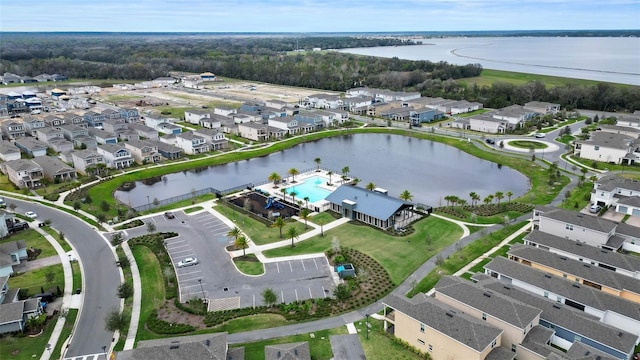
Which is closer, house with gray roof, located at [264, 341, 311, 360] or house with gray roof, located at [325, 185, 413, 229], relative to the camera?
house with gray roof, located at [264, 341, 311, 360]

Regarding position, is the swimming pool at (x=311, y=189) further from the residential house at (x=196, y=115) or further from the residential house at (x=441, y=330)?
the residential house at (x=196, y=115)

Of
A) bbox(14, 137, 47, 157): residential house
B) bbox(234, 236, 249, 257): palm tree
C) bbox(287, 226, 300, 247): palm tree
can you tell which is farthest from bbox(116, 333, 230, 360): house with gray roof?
bbox(14, 137, 47, 157): residential house

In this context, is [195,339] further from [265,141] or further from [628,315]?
[265,141]

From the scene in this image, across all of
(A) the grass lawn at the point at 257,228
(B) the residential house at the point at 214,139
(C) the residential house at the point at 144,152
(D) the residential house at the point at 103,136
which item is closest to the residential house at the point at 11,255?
(A) the grass lawn at the point at 257,228

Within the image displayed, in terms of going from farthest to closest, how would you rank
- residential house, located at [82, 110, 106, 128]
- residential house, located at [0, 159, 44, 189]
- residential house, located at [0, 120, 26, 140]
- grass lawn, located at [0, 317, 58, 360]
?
1. residential house, located at [82, 110, 106, 128]
2. residential house, located at [0, 120, 26, 140]
3. residential house, located at [0, 159, 44, 189]
4. grass lawn, located at [0, 317, 58, 360]

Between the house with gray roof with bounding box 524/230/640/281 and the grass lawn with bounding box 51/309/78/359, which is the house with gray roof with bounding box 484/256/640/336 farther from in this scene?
the grass lawn with bounding box 51/309/78/359

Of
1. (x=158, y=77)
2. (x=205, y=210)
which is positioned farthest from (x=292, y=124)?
(x=158, y=77)
